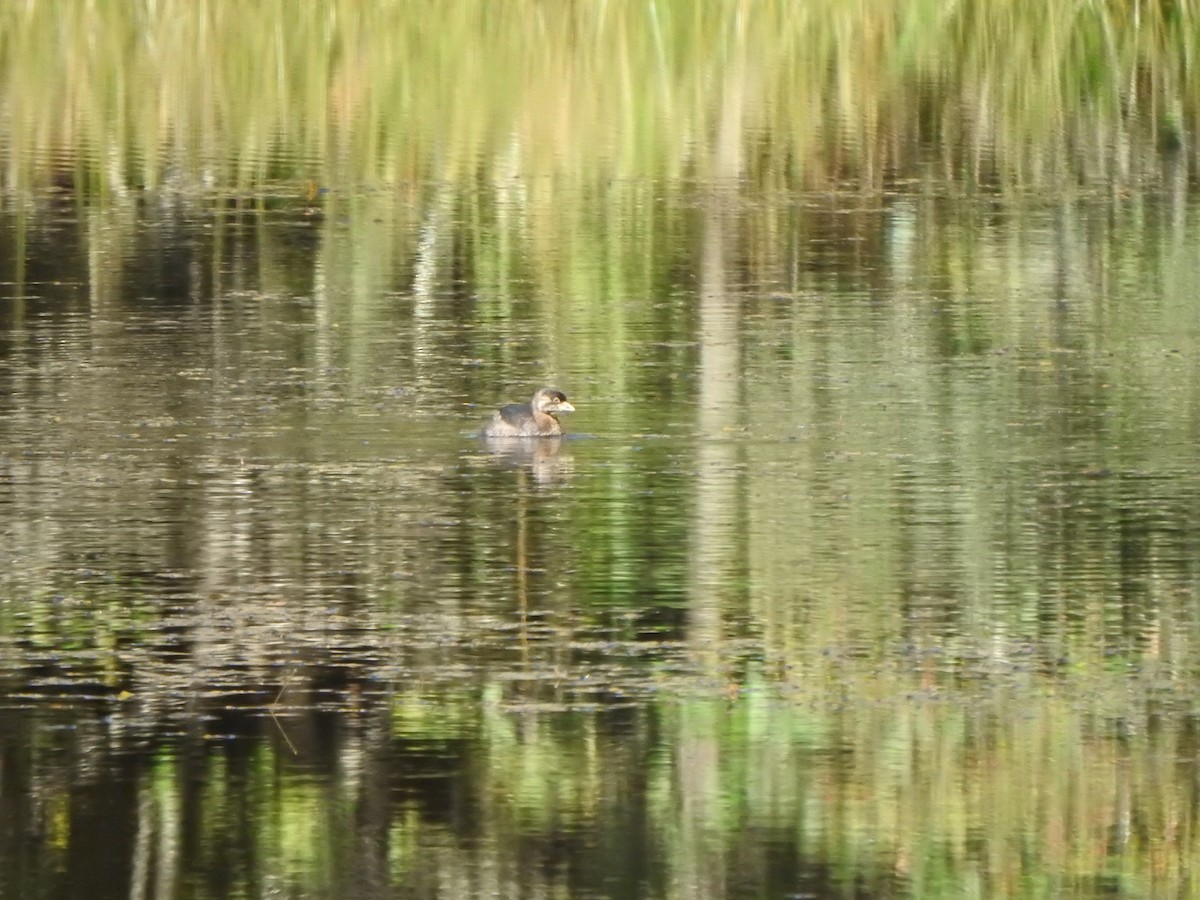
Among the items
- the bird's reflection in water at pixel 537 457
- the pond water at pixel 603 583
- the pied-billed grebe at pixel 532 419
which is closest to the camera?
the pond water at pixel 603 583

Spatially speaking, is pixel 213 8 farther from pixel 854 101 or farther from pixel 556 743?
pixel 556 743

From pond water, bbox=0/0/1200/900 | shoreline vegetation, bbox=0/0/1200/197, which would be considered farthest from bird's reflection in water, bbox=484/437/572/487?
shoreline vegetation, bbox=0/0/1200/197

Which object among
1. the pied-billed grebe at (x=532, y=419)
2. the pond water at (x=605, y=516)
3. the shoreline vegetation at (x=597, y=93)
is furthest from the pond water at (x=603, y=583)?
the shoreline vegetation at (x=597, y=93)

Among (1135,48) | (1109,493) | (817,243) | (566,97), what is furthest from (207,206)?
(1135,48)

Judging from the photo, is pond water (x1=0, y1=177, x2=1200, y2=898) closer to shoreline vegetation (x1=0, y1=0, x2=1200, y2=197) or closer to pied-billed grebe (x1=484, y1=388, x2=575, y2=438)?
pied-billed grebe (x1=484, y1=388, x2=575, y2=438)

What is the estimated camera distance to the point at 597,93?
95.8 ft

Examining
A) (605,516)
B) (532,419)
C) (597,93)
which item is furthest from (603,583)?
(597,93)

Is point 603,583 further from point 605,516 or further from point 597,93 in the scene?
point 597,93

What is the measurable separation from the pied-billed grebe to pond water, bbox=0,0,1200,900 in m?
0.14

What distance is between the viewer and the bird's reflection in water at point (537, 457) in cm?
1275

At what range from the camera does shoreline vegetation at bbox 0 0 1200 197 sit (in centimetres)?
2425

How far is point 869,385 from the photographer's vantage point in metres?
14.8

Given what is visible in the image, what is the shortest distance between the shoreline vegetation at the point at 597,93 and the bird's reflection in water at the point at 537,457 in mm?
10047

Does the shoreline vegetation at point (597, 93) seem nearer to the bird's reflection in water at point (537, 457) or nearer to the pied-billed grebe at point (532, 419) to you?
the pied-billed grebe at point (532, 419)
